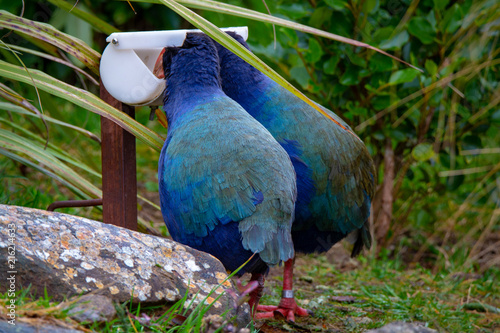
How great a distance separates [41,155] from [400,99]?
8.18 feet

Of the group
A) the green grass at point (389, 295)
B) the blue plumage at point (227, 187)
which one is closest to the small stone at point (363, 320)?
the green grass at point (389, 295)

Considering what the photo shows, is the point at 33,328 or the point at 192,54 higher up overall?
the point at 192,54

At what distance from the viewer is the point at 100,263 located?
201 cm

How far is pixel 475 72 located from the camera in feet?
12.8

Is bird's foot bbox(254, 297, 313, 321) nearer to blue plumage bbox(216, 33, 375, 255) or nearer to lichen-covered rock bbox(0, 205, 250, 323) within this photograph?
blue plumage bbox(216, 33, 375, 255)

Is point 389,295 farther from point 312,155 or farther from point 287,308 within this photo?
point 312,155

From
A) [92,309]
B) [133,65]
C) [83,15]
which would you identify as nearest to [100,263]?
[92,309]

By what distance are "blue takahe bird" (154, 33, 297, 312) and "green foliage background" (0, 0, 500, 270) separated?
0.94m

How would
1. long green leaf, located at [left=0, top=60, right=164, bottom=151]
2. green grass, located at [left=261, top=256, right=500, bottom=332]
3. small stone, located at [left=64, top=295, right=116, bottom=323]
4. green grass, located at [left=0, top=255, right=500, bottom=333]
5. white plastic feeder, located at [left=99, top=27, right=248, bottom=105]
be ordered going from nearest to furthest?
small stone, located at [left=64, top=295, right=116, bottom=323]
green grass, located at [left=0, top=255, right=500, bottom=333]
long green leaf, located at [left=0, top=60, right=164, bottom=151]
white plastic feeder, located at [left=99, top=27, right=248, bottom=105]
green grass, located at [left=261, top=256, right=500, bottom=332]

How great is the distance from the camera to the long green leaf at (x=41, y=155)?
2703mm

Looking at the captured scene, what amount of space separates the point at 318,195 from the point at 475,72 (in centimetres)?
162

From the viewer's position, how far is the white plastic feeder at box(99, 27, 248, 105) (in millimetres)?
2669

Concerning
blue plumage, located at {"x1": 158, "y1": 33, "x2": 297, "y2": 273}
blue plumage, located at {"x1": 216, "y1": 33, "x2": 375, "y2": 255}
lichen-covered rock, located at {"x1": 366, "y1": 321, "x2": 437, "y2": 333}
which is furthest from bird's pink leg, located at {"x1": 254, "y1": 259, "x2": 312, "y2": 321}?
lichen-covered rock, located at {"x1": 366, "y1": 321, "x2": 437, "y2": 333}

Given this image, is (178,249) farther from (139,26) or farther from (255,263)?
(139,26)
